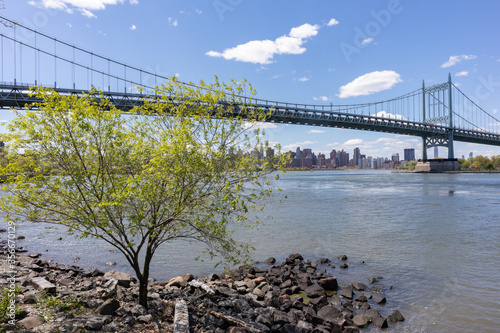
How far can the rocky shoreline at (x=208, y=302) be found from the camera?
204 inches

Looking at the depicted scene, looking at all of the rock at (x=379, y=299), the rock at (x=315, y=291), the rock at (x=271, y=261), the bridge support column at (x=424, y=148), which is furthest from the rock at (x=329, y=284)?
the bridge support column at (x=424, y=148)

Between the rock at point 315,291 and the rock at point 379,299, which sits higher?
the rock at point 315,291

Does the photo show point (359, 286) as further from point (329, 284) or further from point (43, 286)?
point (43, 286)

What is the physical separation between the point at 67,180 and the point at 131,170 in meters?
1.01

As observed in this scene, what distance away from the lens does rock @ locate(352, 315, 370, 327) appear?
6434 millimetres

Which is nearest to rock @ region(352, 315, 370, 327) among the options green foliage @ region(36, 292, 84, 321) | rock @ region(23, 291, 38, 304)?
green foliage @ region(36, 292, 84, 321)

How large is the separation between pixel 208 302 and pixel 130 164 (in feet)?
10.4

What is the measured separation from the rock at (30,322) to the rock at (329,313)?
5.08m

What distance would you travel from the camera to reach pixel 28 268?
30.3ft

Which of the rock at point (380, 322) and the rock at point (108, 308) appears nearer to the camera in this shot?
the rock at point (108, 308)

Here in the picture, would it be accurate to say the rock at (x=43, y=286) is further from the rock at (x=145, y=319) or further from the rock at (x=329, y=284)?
the rock at (x=329, y=284)

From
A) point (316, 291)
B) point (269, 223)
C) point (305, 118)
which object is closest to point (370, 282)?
point (316, 291)

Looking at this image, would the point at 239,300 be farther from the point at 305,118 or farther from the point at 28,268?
the point at 305,118

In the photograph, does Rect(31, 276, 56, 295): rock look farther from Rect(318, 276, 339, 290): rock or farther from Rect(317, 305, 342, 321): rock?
Rect(318, 276, 339, 290): rock
